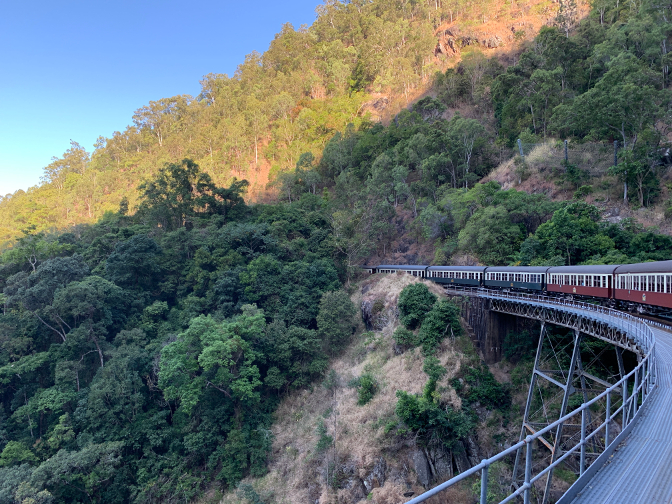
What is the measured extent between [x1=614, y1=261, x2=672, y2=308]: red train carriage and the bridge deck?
935 cm

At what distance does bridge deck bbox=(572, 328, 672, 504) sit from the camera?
416cm

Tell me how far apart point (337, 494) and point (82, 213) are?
6762 centimetres

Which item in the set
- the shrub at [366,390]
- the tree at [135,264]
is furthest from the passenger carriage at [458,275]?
the tree at [135,264]

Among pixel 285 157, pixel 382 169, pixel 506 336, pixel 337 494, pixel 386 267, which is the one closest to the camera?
pixel 337 494

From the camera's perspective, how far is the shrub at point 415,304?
2239cm

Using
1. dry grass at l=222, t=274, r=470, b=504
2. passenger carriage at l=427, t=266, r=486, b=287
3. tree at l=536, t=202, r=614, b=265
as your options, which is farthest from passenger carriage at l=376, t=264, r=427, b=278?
tree at l=536, t=202, r=614, b=265

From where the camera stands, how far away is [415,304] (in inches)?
890

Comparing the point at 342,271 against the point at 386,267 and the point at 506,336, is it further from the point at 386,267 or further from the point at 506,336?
the point at 506,336

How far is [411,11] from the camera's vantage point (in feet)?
234

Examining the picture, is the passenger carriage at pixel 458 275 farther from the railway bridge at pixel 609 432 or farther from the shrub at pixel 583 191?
the shrub at pixel 583 191

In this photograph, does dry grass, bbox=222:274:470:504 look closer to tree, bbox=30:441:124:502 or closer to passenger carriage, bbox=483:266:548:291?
passenger carriage, bbox=483:266:548:291

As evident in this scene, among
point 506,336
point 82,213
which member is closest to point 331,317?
point 506,336

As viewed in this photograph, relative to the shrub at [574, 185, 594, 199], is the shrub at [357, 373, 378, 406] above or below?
below

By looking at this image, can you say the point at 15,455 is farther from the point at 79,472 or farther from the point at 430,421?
the point at 430,421
